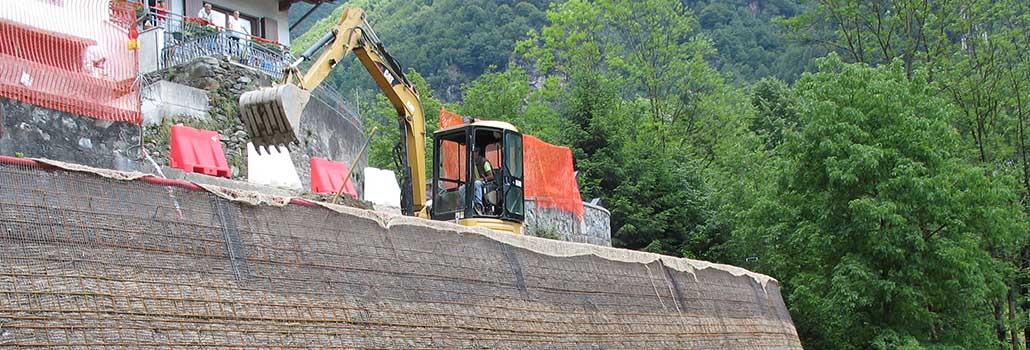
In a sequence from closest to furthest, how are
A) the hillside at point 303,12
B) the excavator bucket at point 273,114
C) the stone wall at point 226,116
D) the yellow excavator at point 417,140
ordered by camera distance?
the excavator bucket at point 273,114, the yellow excavator at point 417,140, the stone wall at point 226,116, the hillside at point 303,12

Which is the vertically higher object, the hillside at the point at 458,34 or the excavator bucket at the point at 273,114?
the hillside at the point at 458,34

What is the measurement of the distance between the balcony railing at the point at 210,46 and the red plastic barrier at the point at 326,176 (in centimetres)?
186

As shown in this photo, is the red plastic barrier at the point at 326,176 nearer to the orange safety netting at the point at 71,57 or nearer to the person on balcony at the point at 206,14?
the person on balcony at the point at 206,14

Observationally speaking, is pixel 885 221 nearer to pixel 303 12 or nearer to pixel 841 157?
pixel 841 157

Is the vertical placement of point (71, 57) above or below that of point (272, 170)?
above

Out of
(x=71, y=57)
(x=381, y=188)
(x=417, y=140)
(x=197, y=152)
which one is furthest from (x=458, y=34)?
(x=71, y=57)

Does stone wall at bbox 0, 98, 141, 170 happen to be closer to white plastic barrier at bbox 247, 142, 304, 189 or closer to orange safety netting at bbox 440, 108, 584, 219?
white plastic barrier at bbox 247, 142, 304, 189

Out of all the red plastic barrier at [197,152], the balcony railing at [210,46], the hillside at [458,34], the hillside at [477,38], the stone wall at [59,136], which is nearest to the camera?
the stone wall at [59,136]

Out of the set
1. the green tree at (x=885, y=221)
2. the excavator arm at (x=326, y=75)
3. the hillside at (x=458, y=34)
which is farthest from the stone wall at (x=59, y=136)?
the hillside at (x=458, y=34)

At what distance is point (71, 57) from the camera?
457 inches

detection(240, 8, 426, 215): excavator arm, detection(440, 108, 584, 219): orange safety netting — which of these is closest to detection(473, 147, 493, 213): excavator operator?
detection(240, 8, 426, 215): excavator arm

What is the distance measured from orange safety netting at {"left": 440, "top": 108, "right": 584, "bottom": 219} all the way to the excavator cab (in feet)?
19.5

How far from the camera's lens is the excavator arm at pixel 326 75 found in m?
11.0

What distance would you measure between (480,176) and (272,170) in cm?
642
